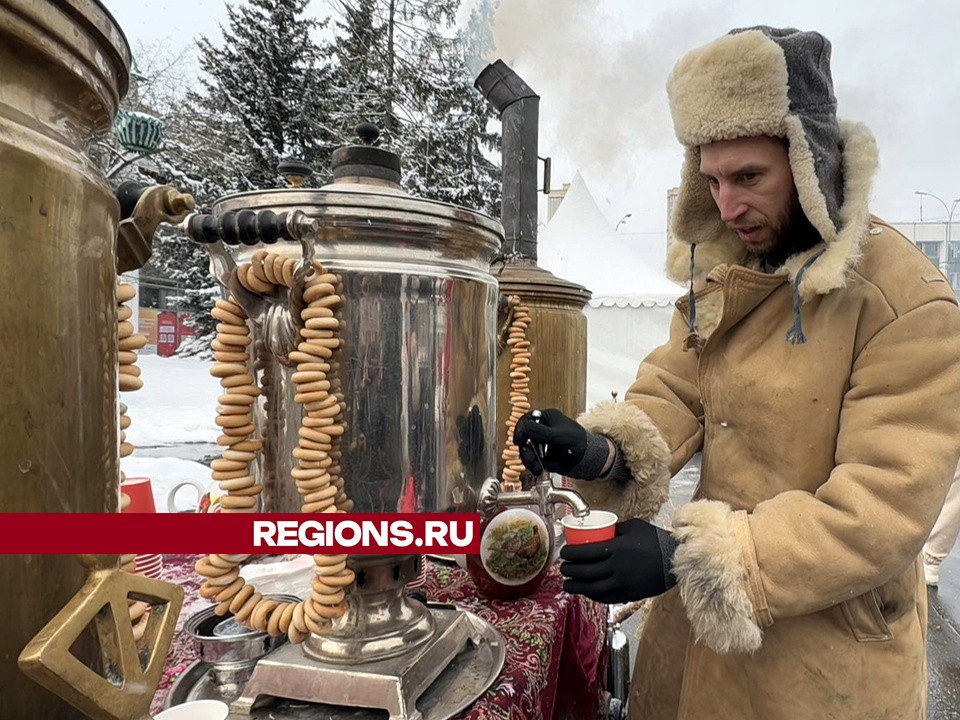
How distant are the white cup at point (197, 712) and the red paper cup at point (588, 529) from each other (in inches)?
22.9

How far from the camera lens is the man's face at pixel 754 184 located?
103cm

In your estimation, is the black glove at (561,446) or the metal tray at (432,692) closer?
the metal tray at (432,692)

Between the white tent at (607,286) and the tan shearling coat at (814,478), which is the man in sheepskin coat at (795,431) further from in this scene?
the white tent at (607,286)

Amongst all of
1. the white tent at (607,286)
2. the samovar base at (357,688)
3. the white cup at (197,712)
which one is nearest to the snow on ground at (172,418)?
the samovar base at (357,688)

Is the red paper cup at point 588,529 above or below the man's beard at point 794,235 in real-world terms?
below

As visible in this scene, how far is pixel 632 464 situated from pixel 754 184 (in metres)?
0.64

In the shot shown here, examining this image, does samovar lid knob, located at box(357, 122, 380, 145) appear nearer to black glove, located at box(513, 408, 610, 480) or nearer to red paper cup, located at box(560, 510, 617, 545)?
black glove, located at box(513, 408, 610, 480)

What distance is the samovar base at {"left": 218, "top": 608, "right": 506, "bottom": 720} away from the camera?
2.84 ft

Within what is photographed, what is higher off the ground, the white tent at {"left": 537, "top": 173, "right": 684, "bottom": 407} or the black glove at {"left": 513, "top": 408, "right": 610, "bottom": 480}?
the white tent at {"left": 537, "top": 173, "right": 684, "bottom": 407}

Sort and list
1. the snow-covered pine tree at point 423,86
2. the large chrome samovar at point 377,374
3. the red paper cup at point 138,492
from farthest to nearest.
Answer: the snow-covered pine tree at point 423,86
the red paper cup at point 138,492
the large chrome samovar at point 377,374

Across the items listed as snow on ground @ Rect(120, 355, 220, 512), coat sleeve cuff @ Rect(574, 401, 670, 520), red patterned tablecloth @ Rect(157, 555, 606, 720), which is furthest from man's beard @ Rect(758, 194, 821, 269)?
snow on ground @ Rect(120, 355, 220, 512)

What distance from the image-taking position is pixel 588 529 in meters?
0.97

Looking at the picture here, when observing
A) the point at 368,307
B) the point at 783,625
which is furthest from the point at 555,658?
the point at 368,307

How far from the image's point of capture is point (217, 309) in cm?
81
